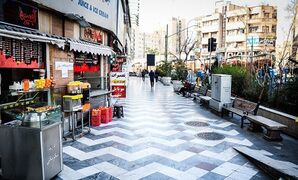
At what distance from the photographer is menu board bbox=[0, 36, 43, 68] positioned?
545 cm

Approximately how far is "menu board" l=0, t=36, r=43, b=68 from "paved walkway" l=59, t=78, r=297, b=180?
88.8 inches

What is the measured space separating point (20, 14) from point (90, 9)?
404 centimetres

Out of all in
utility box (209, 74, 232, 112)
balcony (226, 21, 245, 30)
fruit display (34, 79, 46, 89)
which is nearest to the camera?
fruit display (34, 79, 46, 89)

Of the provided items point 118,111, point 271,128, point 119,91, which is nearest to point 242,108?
point 271,128

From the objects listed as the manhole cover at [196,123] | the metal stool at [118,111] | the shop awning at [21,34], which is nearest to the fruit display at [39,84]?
the shop awning at [21,34]

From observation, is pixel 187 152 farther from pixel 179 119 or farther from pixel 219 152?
pixel 179 119

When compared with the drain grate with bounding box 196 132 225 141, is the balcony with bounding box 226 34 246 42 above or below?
above

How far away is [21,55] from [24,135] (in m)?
2.49

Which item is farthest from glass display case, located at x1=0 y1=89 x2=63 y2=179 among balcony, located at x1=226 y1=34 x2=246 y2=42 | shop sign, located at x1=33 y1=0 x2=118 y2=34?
balcony, located at x1=226 y1=34 x2=246 y2=42

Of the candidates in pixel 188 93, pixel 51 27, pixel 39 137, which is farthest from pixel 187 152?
pixel 188 93

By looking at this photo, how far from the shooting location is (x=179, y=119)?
32.6 feet

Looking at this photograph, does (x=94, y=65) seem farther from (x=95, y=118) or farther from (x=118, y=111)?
(x=95, y=118)

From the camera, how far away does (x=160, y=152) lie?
6062 millimetres

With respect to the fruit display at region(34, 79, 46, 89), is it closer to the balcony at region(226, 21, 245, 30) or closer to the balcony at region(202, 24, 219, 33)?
the balcony at region(226, 21, 245, 30)
